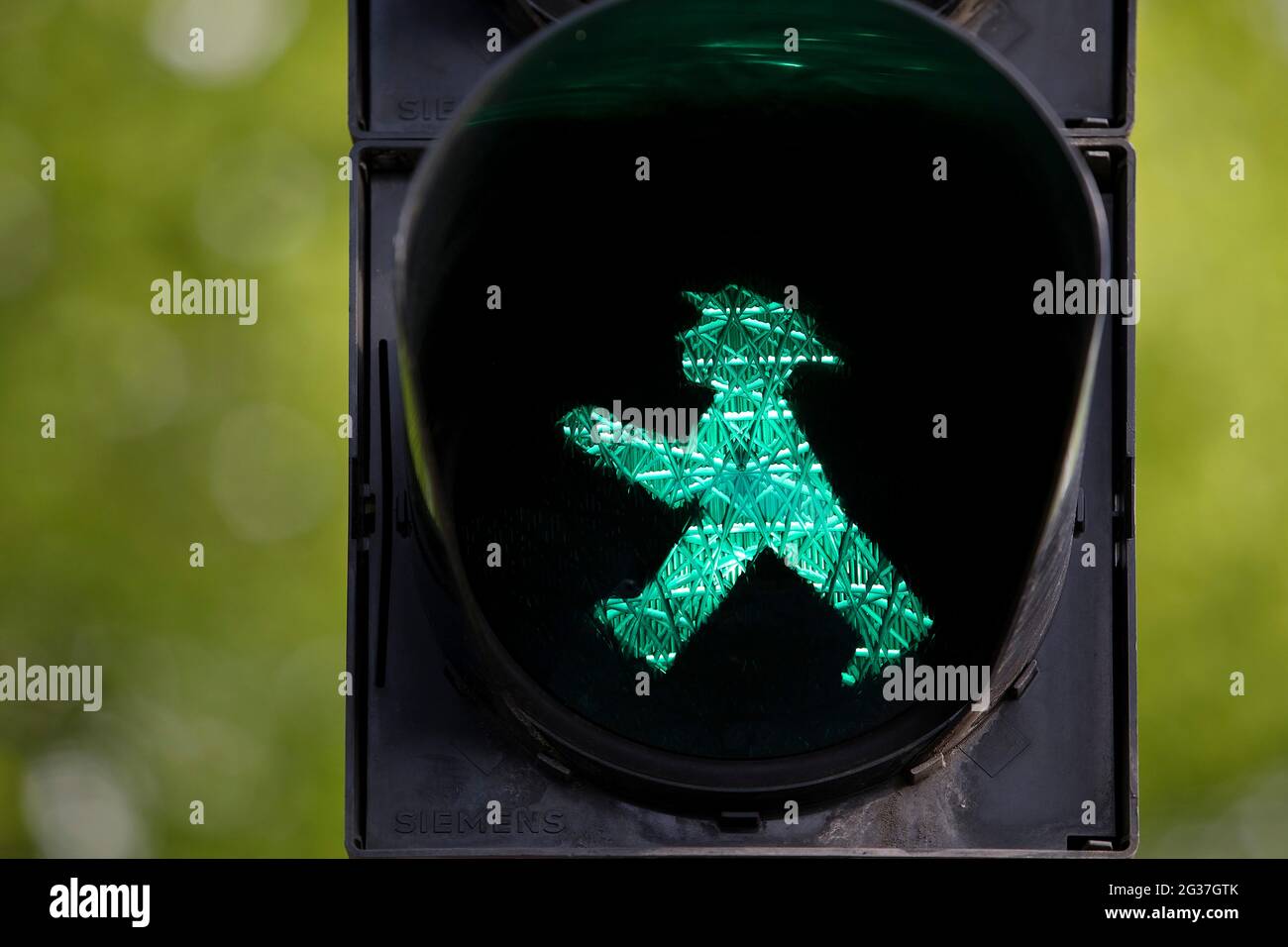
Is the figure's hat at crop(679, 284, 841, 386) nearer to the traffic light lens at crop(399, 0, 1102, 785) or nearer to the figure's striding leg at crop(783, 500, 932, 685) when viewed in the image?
the traffic light lens at crop(399, 0, 1102, 785)

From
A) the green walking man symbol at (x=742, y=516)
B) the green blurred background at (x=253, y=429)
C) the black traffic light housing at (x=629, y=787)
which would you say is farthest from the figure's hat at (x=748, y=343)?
the green blurred background at (x=253, y=429)

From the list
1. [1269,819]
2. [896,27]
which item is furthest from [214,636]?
[896,27]

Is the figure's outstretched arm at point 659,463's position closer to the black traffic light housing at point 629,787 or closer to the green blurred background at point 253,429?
the black traffic light housing at point 629,787

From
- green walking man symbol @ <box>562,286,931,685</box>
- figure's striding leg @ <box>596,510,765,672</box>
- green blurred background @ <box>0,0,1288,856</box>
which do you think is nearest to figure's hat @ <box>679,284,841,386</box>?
green walking man symbol @ <box>562,286,931,685</box>

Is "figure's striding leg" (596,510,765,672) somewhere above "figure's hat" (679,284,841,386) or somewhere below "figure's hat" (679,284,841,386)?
below

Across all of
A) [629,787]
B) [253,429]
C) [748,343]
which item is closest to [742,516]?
[748,343]
